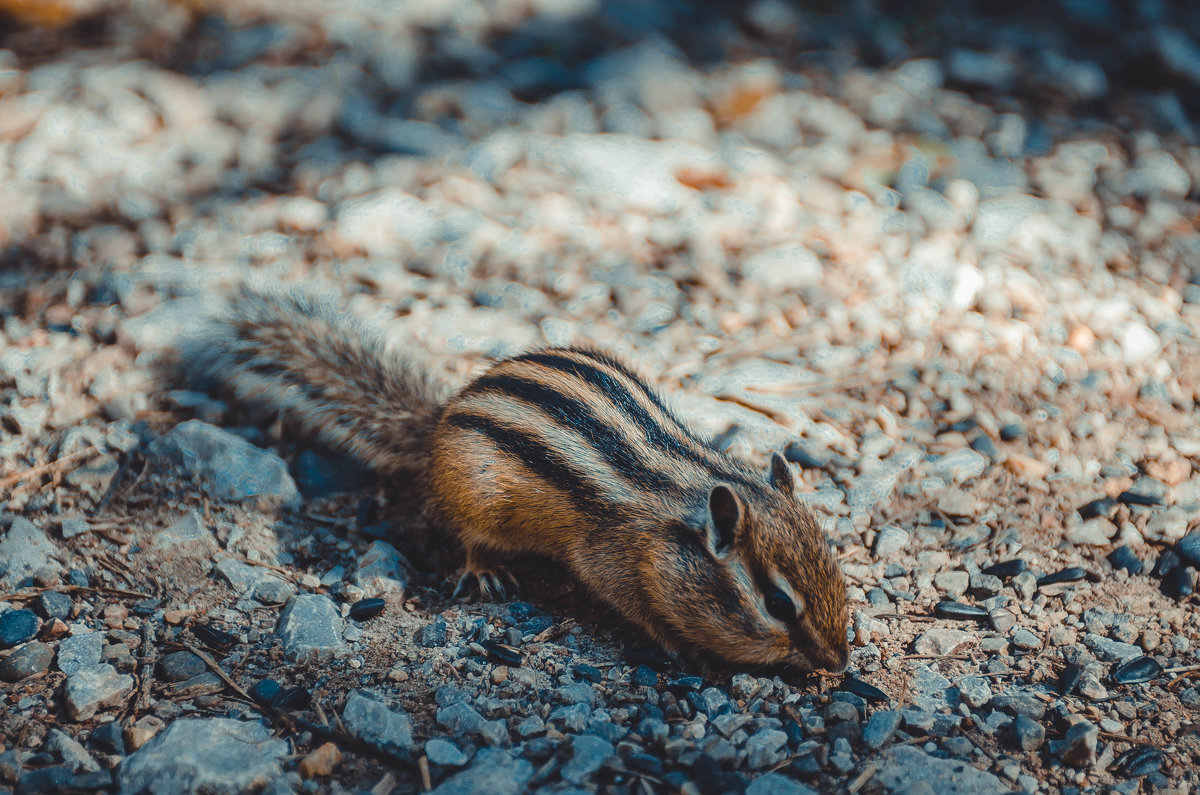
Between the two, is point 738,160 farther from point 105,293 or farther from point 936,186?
point 105,293

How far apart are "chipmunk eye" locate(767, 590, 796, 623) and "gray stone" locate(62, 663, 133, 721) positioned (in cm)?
191

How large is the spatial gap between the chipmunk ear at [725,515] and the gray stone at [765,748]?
0.56 metres

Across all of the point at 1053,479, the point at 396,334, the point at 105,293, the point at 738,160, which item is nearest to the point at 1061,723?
the point at 1053,479

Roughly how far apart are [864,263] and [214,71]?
4.44 meters

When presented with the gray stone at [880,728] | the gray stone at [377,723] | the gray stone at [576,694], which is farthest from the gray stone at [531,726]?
the gray stone at [880,728]

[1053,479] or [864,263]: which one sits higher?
[864,263]

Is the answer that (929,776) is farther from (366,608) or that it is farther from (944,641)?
(366,608)

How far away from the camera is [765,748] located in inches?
92.5

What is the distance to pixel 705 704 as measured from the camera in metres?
2.56

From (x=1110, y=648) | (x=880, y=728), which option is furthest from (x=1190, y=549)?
(x=880, y=728)

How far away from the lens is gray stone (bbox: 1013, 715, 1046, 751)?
241 centimetres

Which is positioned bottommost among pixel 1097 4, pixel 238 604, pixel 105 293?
pixel 238 604

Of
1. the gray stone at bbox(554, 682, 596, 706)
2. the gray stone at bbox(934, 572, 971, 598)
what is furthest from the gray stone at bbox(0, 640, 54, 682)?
the gray stone at bbox(934, 572, 971, 598)

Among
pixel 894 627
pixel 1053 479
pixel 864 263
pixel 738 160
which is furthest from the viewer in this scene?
pixel 738 160
